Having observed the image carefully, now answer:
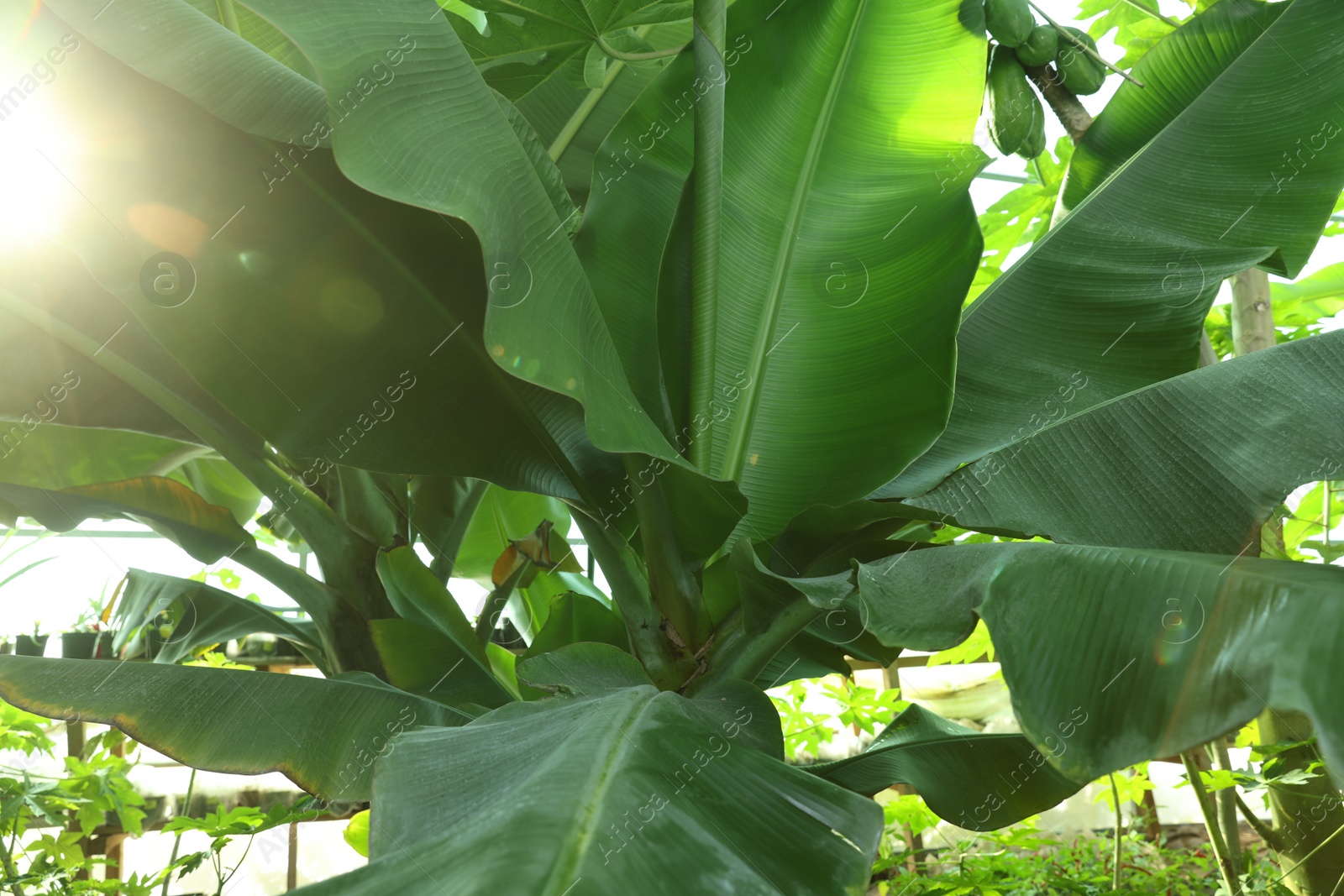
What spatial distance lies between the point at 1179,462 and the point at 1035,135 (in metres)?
0.60

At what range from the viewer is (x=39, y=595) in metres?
3.06

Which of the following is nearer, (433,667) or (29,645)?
(433,667)

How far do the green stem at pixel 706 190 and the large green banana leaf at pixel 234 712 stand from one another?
0.40m

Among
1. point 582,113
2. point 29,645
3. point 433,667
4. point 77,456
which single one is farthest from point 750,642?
point 29,645

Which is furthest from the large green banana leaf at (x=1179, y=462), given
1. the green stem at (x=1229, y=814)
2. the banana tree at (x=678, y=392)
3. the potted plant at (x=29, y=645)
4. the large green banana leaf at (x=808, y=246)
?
the potted plant at (x=29, y=645)

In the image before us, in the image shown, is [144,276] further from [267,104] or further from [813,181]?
[813,181]

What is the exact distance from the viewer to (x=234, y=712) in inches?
29.0

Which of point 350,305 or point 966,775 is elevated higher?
point 350,305

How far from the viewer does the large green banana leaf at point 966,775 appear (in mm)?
851

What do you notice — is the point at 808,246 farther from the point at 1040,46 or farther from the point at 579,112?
the point at 579,112

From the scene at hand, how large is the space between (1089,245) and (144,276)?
3.46 feet

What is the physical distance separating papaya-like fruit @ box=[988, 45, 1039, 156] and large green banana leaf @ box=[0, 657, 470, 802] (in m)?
0.95

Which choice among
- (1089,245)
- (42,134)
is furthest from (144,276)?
(1089,245)

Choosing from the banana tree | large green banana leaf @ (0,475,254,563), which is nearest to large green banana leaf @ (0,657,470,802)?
the banana tree
